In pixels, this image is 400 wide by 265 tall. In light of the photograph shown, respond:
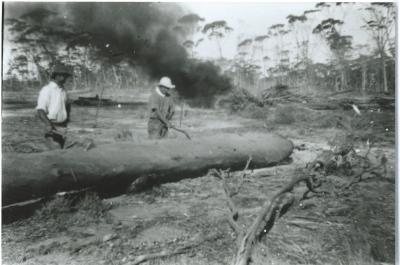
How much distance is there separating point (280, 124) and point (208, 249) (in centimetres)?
497

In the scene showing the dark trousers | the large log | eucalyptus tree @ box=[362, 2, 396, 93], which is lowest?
the large log

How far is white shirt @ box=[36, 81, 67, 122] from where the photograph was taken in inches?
152

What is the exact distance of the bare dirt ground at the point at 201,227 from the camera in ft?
9.17

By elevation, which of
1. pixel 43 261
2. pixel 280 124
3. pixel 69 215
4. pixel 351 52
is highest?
pixel 351 52

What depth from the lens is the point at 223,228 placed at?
311cm

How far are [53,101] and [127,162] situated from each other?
1139mm

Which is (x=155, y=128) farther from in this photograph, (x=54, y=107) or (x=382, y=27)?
(x=382, y=27)

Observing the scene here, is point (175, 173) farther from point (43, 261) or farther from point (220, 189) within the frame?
point (43, 261)

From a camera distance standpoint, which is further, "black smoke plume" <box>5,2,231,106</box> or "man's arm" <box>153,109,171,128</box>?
"man's arm" <box>153,109,171,128</box>

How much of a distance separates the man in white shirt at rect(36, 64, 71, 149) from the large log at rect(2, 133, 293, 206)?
537 millimetres

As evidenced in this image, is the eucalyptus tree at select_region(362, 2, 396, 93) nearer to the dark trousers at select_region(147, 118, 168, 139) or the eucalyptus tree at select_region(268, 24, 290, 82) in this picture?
the eucalyptus tree at select_region(268, 24, 290, 82)

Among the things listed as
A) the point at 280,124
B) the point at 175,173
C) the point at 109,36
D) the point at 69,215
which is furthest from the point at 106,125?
the point at 69,215

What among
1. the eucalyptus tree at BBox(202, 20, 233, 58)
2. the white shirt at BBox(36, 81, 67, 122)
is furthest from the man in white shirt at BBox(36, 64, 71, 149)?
the eucalyptus tree at BBox(202, 20, 233, 58)

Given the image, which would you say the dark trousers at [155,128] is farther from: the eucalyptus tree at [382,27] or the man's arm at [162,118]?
the eucalyptus tree at [382,27]
